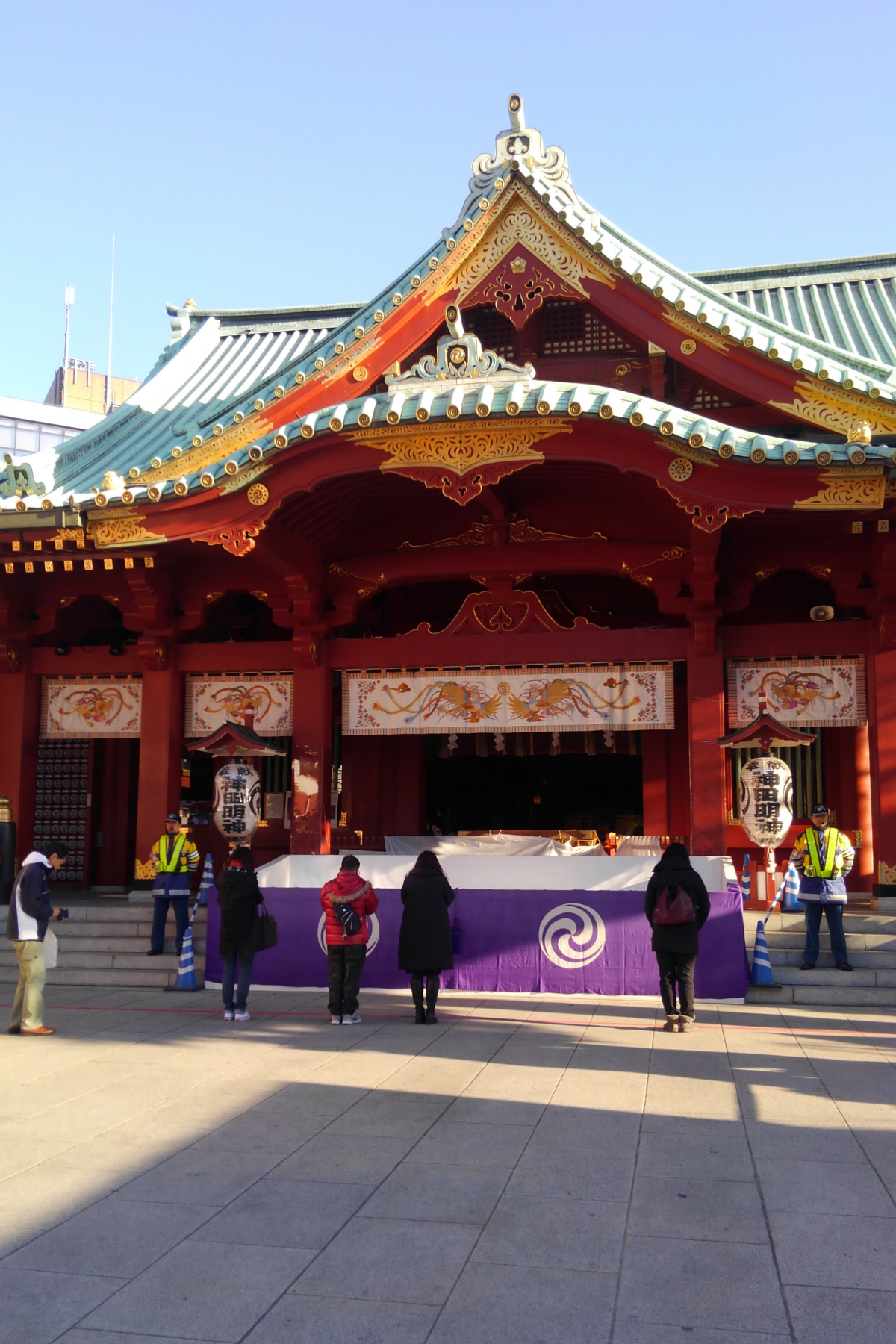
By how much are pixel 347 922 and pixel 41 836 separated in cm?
918

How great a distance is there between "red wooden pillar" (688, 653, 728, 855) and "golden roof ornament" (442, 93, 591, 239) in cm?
573

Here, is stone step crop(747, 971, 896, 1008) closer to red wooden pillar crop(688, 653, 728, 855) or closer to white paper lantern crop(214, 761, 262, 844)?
red wooden pillar crop(688, 653, 728, 855)

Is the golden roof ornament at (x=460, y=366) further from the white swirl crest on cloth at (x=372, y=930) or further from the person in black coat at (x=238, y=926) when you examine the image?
the white swirl crest on cloth at (x=372, y=930)

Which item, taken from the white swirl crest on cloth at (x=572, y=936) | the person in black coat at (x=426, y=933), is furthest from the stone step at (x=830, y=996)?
the person in black coat at (x=426, y=933)

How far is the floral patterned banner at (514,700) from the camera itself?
1255cm

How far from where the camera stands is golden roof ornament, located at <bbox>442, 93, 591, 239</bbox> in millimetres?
12109

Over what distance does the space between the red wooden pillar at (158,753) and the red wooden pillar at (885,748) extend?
836 cm

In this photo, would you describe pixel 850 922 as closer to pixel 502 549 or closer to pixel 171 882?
pixel 502 549

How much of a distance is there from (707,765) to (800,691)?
1.39m

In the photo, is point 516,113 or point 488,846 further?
point 488,846

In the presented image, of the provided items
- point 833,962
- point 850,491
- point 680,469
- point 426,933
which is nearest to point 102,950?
point 426,933

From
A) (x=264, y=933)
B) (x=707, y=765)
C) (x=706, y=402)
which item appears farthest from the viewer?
(x=706, y=402)

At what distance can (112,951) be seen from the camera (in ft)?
37.8

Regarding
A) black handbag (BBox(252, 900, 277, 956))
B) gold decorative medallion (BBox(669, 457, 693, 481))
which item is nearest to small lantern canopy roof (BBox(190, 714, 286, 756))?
black handbag (BBox(252, 900, 277, 956))
